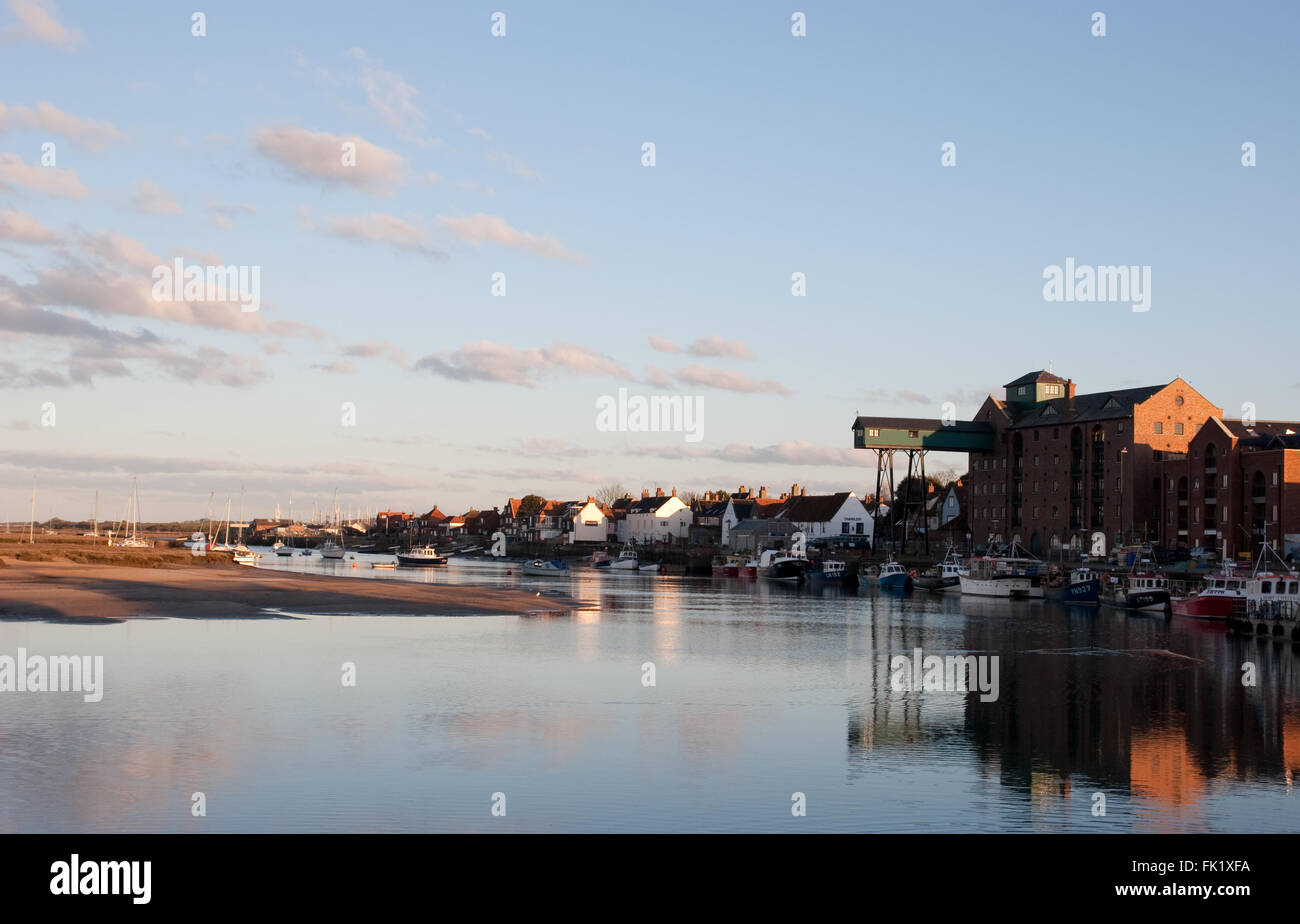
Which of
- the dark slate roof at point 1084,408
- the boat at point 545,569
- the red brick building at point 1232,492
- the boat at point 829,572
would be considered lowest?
the boat at point 545,569

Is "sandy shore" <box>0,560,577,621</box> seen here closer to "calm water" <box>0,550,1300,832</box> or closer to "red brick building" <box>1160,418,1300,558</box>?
"calm water" <box>0,550,1300,832</box>

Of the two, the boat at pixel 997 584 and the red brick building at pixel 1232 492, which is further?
the red brick building at pixel 1232 492

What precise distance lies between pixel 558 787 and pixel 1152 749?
16087 mm

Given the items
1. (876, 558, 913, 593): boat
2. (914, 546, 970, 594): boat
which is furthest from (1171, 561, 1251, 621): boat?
(876, 558, 913, 593): boat

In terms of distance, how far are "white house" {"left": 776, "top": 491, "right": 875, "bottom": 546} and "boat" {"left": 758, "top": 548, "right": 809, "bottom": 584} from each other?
1320 inches

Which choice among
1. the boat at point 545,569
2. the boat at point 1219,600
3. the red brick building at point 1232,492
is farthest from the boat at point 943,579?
the boat at point 545,569

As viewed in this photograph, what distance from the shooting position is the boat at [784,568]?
142m

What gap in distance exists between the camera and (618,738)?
3198cm

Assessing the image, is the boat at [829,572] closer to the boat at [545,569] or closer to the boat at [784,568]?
the boat at [784,568]

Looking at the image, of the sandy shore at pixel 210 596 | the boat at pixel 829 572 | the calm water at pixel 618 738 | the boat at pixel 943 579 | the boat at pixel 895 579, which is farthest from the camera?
the boat at pixel 829 572

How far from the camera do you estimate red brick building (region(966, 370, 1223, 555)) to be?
412 ft

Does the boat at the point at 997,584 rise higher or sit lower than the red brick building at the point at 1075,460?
lower

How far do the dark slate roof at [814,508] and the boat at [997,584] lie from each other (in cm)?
7205
